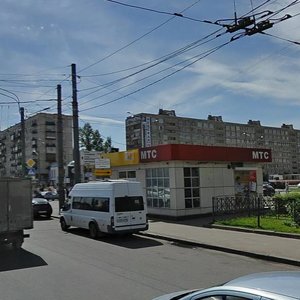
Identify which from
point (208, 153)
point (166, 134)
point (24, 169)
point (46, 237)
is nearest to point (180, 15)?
point (46, 237)

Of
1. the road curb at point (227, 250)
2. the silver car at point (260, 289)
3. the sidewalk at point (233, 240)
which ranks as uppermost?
the silver car at point (260, 289)

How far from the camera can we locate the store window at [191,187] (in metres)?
24.5

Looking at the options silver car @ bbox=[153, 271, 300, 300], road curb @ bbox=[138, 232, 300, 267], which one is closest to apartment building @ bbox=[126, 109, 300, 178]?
road curb @ bbox=[138, 232, 300, 267]

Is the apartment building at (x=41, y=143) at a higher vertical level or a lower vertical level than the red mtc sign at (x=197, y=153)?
higher

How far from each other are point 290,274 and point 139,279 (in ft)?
20.5

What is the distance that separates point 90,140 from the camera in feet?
331

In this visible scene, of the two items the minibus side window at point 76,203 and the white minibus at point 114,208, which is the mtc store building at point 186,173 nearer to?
the minibus side window at point 76,203

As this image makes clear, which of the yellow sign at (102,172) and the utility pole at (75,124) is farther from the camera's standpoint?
the yellow sign at (102,172)

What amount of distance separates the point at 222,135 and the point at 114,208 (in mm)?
105723

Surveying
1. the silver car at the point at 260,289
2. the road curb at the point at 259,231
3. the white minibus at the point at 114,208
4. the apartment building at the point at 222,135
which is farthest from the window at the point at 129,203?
the apartment building at the point at 222,135

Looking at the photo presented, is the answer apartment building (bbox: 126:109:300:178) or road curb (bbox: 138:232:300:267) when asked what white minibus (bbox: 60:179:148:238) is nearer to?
road curb (bbox: 138:232:300:267)

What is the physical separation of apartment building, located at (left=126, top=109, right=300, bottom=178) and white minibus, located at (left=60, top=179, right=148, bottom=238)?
209 ft

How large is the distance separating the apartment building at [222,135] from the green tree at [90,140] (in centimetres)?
1260

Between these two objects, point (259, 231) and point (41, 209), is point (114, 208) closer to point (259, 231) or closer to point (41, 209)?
point (259, 231)
